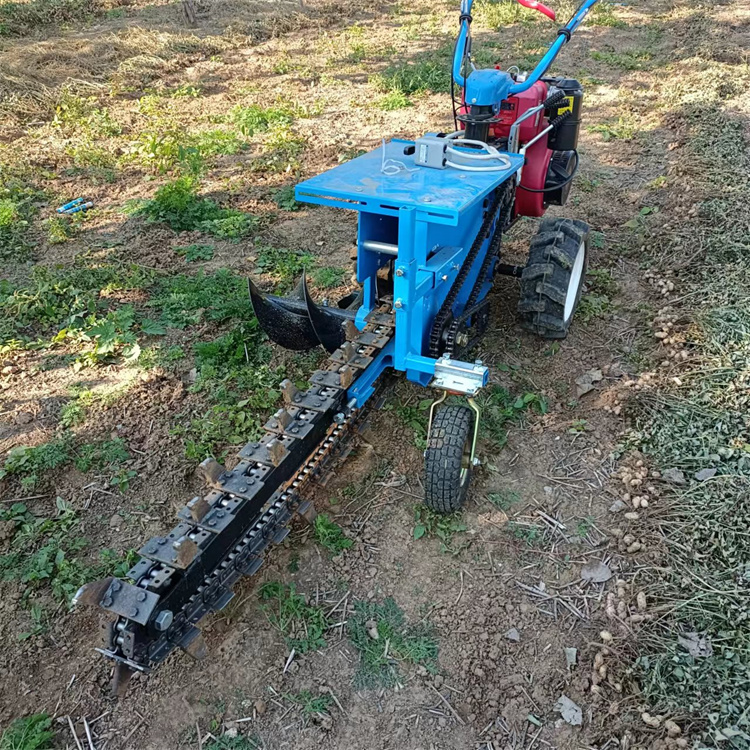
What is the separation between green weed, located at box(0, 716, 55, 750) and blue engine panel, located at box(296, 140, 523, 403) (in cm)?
229

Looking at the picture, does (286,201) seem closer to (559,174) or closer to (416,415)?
(559,174)

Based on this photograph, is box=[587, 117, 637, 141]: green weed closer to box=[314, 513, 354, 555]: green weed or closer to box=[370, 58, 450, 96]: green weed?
box=[370, 58, 450, 96]: green weed

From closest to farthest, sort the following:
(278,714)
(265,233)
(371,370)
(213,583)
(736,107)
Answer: (213,583) → (278,714) → (371,370) → (265,233) → (736,107)

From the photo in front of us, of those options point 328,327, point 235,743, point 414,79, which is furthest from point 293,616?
point 414,79

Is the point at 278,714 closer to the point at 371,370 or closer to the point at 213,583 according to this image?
the point at 213,583

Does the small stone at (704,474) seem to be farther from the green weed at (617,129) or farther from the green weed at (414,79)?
the green weed at (414,79)

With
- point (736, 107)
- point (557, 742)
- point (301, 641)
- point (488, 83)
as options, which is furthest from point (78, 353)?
point (736, 107)

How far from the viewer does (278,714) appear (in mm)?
3160

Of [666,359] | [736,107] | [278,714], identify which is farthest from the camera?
[736,107]

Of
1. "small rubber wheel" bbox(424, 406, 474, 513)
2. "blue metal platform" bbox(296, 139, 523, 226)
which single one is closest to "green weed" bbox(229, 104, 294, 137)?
"blue metal platform" bbox(296, 139, 523, 226)

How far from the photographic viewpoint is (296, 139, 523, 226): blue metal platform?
3574mm

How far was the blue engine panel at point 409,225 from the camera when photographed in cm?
365

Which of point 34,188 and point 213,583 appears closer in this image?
point 213,583

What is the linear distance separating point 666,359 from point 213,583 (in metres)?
4.06
